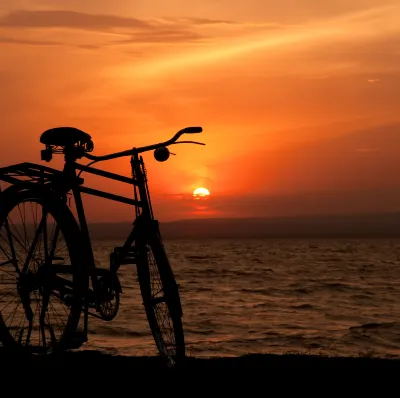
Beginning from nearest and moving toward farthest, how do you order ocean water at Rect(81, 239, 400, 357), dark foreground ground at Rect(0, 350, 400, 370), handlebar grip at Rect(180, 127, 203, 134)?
1. dark foreground ground at Rect(0, 350, 400, 370)
2. handlebar grip at Rect(180, 127, 203, 134)
3. ocean water at Rect(81, 239, 400, 357)

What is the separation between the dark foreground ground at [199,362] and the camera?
7.09 metres

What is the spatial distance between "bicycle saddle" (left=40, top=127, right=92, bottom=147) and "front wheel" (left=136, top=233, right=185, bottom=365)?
1156 mm

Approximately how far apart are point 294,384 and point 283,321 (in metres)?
16.2

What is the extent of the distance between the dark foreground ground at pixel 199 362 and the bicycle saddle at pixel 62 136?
1994 millimetres

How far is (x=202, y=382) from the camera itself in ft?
21.3

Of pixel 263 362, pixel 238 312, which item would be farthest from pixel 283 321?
pixel 263 362

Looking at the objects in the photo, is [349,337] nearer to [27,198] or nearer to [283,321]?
[283,321]

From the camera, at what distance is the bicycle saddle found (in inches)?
292

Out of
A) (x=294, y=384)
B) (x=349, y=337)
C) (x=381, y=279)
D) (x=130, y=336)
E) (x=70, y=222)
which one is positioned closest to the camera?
(x=294, y=384)

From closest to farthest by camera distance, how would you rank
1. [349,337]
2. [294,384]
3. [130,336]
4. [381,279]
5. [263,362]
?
[294,384]
[263,362]
[130,336]
[349,337]
[381,279]

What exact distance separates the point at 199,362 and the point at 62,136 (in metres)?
2.51

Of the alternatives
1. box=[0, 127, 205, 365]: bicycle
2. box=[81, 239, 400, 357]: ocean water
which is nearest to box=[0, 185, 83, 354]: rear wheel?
box=[0, 127, 205, 365]: bicycle

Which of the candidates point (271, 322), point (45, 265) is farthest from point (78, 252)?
point (271, 322)

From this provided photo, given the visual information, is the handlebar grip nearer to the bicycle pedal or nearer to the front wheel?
the front wheel
